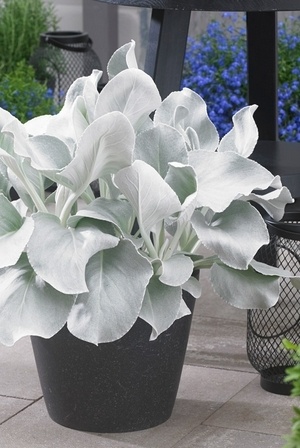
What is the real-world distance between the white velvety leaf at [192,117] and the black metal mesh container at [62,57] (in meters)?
3.24

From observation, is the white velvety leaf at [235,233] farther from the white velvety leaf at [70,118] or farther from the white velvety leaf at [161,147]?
the white velvety leaf at [70,118]

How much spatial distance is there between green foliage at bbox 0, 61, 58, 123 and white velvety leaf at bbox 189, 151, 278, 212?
294cm

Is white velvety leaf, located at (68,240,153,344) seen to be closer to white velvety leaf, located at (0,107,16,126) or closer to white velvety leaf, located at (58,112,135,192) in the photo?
white velvety leaf, located at (58,112,135,192)

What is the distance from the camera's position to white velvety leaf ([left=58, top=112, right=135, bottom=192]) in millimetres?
2486

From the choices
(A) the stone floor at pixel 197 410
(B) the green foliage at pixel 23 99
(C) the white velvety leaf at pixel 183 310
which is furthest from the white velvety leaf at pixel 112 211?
(B) the green foliage at pixel 23 99

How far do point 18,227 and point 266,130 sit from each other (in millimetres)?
1746

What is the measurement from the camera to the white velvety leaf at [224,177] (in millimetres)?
2607

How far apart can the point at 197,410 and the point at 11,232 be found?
814 millimetres

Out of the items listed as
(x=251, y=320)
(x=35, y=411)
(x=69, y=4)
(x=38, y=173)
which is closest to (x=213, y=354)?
(x=251, y=320)

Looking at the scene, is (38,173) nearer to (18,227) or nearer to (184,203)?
(18,227)

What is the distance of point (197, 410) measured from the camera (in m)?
3.04

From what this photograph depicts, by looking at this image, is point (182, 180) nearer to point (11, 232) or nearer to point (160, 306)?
point (160, 306)

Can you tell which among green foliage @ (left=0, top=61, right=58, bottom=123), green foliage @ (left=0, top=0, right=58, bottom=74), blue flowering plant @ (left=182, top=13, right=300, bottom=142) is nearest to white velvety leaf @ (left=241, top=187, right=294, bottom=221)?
blue flowering plant @ (left=182, top=13, right=300, bottom=142)

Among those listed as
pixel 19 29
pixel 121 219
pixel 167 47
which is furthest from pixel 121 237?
pixel 19 29
